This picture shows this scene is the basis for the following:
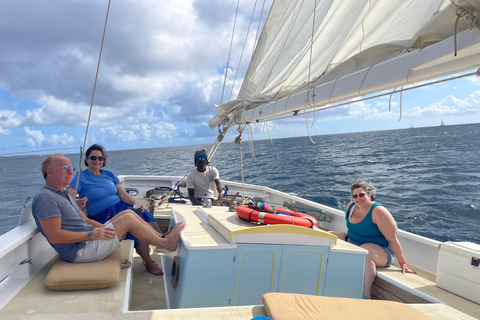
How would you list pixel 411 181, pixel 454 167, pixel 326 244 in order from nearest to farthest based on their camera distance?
pixel 326 244 → pixel 411 181 → pixel 454 167

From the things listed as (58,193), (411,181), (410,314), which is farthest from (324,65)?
(411,181)

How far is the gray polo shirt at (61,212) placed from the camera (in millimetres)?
2223

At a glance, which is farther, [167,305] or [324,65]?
[324,65]

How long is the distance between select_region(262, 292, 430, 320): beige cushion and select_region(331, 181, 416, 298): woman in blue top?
102 centimetres

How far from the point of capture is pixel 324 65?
3.34 meters

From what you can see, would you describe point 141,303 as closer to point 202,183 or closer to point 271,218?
point 271,218

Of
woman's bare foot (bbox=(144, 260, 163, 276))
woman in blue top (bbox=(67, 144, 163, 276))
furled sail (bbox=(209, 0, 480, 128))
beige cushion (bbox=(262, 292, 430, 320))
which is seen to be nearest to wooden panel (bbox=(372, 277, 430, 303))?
beige cushion (bbox=(262, 292, 430, 320))

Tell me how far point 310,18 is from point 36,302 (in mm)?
3545

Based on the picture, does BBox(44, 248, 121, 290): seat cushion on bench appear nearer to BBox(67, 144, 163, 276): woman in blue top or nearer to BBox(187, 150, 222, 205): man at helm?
BBox(67, 144, 163, 276): woman in blue top

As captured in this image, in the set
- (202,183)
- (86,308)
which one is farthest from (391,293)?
(202,183)

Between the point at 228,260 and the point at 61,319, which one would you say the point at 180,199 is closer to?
the point at 228,260

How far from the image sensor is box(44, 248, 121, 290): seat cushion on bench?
218 centimetres

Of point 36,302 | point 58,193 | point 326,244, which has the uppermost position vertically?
point 58,193

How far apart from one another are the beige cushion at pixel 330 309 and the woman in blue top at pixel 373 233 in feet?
3.34
